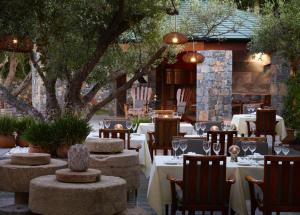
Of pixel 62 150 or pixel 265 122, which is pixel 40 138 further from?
pixel 265 122

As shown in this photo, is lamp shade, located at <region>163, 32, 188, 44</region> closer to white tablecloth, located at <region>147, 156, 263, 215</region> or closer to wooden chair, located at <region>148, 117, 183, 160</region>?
wooden chair, located at <region>148, 117, 183, 160</region>

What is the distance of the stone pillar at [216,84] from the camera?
16078mm

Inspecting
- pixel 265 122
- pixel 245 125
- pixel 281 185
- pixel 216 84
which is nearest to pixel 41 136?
pixel 281 185

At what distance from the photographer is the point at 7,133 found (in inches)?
409

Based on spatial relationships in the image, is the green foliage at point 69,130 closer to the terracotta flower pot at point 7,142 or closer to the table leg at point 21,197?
the table leg at point 21,197

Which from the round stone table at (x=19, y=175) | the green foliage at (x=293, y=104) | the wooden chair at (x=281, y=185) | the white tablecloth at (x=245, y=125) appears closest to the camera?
the round stone table at (x=19, y=175)

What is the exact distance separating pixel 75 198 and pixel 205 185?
5.59 feet

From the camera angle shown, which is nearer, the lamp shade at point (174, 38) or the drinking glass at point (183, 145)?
the drinking glass at point (183, 145)

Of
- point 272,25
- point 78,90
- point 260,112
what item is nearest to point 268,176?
point 78,90

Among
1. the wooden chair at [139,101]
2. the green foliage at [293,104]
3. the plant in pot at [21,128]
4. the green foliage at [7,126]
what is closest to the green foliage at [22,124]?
the plant in pot at [21,128]

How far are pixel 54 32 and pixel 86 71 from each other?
44.9 inches

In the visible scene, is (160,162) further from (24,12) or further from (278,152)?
(24,12)

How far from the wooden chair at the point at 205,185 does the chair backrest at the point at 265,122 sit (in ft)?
22.6

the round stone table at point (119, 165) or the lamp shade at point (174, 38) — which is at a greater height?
the lamp shade at point (174, 38)
